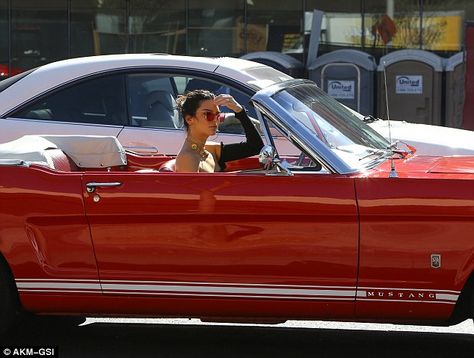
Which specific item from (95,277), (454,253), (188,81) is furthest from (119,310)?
(188,81)

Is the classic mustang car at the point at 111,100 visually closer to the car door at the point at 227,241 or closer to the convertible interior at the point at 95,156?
the convertible interior at the point at 95,156

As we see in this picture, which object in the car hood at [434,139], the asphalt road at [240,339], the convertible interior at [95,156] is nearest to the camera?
the asphalt road at [240,339]

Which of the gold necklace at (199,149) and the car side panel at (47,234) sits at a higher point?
the gold necklace at (199,149)

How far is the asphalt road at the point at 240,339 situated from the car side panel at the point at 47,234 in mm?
518

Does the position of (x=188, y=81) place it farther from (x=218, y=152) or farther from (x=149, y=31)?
(x=149, y=31)

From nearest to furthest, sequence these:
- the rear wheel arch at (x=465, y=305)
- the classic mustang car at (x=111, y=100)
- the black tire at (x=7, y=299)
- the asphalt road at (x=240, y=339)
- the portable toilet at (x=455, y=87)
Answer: the rear wheel arch at (x=465, y=305)
the black tire at (x=7, y=299)
the asphalt road at (x=240, y=339)
the classic mustang car at (x=111, y=100)
the portable toilet at (x=455, y=87)

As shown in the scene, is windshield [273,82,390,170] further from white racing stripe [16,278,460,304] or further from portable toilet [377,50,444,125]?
portable toilet [377,50,444,125]

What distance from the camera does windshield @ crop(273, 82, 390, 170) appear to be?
513 centimetres

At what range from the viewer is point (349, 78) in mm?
12664

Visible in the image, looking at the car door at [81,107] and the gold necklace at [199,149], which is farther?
the car door at [81,107]

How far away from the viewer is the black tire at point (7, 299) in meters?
5.07

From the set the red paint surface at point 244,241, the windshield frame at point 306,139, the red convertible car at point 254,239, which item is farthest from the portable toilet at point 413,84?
the red paint surface at point 244,241

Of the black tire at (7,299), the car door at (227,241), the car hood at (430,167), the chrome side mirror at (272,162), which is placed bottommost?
the black tire at (7,299)

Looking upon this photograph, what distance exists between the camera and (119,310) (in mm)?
5039
